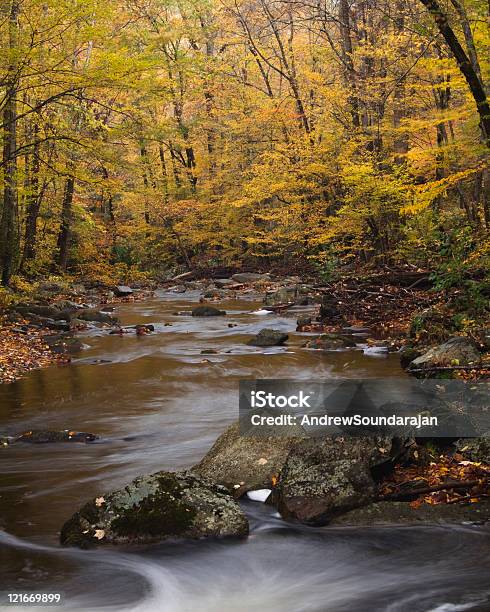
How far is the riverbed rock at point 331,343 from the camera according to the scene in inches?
471

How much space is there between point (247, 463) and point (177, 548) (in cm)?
112

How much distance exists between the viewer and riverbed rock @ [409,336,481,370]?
7688 mm

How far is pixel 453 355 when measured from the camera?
7852 millimetres

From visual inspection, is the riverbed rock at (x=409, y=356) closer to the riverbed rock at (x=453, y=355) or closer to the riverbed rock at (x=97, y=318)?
the riverbed rock at (x=453, y=355)

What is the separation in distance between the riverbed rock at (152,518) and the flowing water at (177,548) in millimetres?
90

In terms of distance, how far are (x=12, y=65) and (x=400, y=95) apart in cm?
1320

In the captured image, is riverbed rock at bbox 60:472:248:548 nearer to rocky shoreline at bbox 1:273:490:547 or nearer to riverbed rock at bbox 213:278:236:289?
rocky shoreline at bbox 1:273:490:547

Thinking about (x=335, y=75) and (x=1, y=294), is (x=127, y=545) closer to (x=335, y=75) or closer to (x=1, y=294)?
(x=1, y=294)

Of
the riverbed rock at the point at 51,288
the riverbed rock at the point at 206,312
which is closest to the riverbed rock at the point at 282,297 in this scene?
the riverbed rock at the point at 206,312

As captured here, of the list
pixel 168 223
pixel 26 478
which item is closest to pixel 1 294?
pixel 26 478

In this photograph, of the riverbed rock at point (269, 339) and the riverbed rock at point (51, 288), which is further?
the riverbed rock at point (51, 288)

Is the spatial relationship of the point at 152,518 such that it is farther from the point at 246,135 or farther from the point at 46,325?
the point at 246,135

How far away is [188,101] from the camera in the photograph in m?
32.1

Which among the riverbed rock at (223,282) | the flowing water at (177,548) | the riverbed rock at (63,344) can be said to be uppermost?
the riverbed rock at (223,282)
